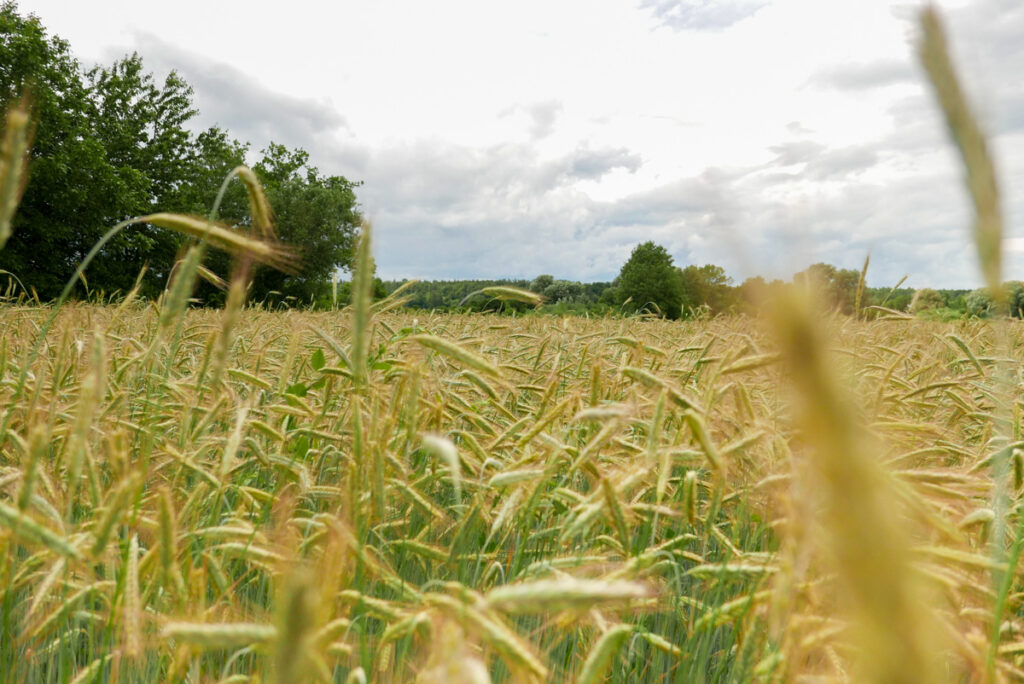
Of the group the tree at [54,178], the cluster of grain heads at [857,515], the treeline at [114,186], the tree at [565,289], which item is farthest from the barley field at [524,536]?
the tree at [565,289]

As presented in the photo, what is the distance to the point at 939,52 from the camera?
77 centimetres

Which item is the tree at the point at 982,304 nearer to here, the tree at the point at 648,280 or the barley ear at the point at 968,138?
the barley ear at the point at 968,138

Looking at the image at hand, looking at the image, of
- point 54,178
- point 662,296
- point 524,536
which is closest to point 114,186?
point 54,178

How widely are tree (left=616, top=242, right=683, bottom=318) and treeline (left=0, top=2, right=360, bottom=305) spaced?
20.2m

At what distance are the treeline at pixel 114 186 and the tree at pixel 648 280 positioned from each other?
796 inches

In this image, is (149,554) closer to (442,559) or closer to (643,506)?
(442,559)

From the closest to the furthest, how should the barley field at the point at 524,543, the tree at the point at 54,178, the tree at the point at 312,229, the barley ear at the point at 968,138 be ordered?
1. the barley field at the point at 524,543
2. the barley ear at the point at 968,138
3. the tree at the point at 54,178
4. the tree at the point at 312,229

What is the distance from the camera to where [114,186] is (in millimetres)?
23406

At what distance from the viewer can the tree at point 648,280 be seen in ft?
142

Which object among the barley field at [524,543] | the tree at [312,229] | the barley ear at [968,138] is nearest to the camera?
the barley field at [524,543]

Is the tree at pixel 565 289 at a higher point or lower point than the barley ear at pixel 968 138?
higher

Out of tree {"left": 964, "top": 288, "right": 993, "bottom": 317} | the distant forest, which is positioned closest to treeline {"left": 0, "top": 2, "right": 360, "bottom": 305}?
the distant forest

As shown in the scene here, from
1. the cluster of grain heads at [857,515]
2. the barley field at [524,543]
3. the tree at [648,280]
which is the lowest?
the barley field at [524,543]

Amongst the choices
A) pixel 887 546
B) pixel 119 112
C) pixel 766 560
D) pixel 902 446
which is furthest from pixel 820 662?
pixel 119 112
